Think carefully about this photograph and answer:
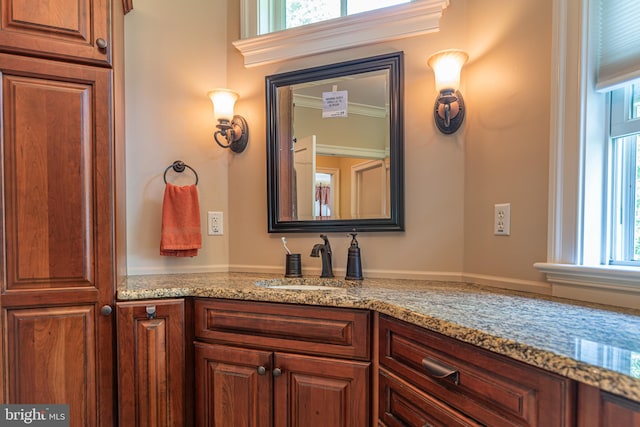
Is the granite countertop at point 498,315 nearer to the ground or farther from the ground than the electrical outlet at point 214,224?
nearer to the ground

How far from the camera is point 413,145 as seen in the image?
1.57m

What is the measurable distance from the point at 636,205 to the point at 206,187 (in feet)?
5.83

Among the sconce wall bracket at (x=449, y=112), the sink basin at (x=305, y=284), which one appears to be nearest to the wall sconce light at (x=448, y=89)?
the sconce wall bracket at (x=449, y=112)

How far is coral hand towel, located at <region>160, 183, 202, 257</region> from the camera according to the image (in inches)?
66.4

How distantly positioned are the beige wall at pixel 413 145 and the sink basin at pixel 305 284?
13cm

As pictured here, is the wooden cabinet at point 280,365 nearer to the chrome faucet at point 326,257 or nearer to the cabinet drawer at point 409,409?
the cabinet drawer at point 409,409

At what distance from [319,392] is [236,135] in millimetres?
1305

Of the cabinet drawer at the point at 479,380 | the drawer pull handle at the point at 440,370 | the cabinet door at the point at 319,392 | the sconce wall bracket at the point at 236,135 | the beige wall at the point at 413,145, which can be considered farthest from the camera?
the sconce wall bracket at the point at 236,135

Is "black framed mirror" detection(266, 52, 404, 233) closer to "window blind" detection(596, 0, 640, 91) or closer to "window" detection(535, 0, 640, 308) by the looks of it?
"window" detection(535, 0, 640, 308)

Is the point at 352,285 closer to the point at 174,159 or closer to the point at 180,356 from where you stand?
the point at 180,356

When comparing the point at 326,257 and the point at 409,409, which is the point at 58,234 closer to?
the point at 326,257

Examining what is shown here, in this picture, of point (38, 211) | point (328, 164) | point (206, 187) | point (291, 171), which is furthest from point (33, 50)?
point (328, 164)

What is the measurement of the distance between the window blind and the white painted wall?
164 centimetres

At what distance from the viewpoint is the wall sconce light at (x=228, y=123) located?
68.3 inches
